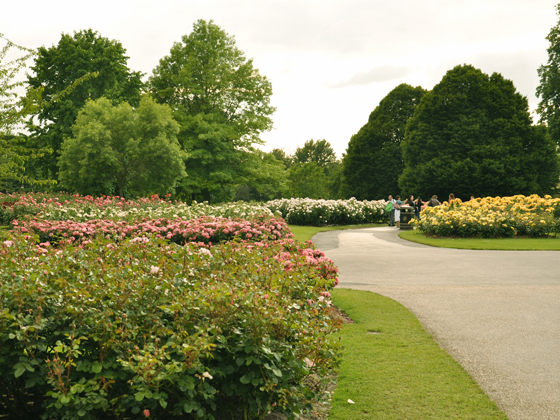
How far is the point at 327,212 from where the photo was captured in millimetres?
24281

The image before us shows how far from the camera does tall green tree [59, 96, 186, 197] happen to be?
68.9 feet

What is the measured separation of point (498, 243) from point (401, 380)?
1242 cm

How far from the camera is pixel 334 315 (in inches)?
248

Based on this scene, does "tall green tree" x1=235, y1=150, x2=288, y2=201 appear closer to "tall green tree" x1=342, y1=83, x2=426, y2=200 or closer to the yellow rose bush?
"tall green tree" x1=342, y1=83, x2=426, y2=200

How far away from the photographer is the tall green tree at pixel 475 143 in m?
33.2

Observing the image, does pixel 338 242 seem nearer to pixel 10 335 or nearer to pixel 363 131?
pixel 10 335

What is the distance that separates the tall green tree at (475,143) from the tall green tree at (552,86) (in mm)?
1647

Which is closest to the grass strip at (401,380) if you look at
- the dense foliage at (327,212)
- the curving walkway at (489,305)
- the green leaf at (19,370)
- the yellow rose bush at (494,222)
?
the curving walkway at (489,305)

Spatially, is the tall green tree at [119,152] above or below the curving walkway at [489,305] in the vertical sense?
above

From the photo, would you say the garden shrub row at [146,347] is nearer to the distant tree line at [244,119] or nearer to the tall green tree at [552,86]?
the distant tree line at [244,119]

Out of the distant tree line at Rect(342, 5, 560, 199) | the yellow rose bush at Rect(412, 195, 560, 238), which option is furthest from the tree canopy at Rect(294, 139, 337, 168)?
the yellow rose bush at Rect(412, 195, 560, 238)

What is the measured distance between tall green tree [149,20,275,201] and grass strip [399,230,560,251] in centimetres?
1745

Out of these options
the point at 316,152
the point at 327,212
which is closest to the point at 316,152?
the point at 316,152

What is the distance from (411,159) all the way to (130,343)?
119 feet
